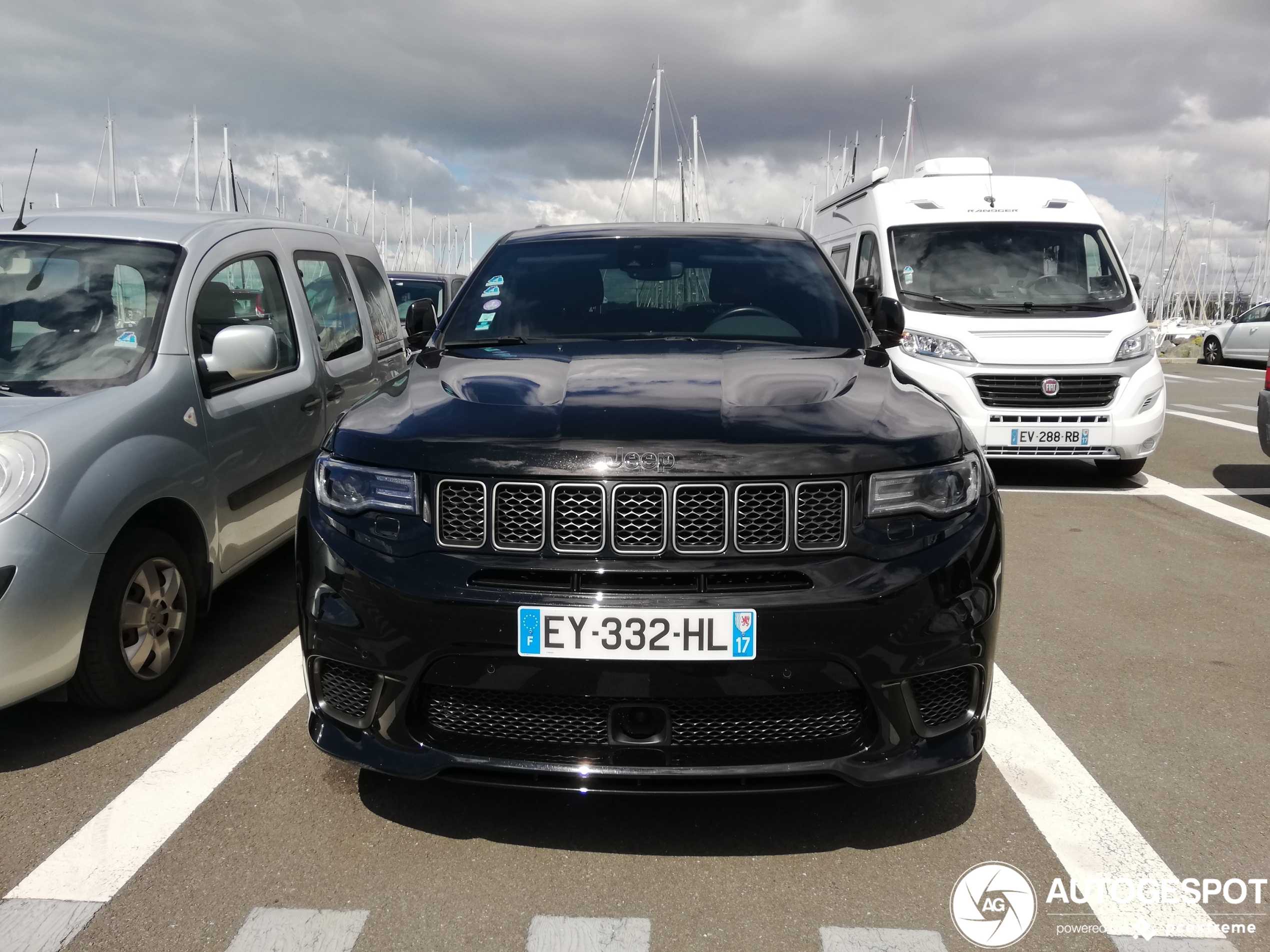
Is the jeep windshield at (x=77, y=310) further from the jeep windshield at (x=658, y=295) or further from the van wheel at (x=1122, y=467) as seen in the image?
the van wheel at (x=1122, y=467)

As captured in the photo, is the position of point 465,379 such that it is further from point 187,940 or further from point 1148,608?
point 1148,608

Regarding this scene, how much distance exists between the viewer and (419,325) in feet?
15.4

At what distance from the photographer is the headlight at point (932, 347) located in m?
8.00

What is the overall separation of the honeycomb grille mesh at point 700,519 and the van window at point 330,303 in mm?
3271

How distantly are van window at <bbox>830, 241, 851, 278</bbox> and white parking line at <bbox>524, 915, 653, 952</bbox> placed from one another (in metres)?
8.41

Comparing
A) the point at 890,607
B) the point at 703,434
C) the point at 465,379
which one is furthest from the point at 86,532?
the point at 890,607

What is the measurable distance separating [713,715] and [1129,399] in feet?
20.9

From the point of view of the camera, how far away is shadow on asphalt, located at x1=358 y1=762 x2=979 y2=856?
9.23 ft

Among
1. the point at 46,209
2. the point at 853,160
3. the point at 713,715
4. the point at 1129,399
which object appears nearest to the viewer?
the point at 713,715

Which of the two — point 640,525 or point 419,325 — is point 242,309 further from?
point 640,525

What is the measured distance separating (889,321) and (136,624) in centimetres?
305

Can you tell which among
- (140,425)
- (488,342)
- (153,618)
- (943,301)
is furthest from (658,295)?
(943,301)

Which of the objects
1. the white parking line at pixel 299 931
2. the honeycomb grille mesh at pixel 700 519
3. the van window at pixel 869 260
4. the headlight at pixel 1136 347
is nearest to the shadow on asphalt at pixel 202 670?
the white parking line at pixel 299 931

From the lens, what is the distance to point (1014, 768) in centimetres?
327
